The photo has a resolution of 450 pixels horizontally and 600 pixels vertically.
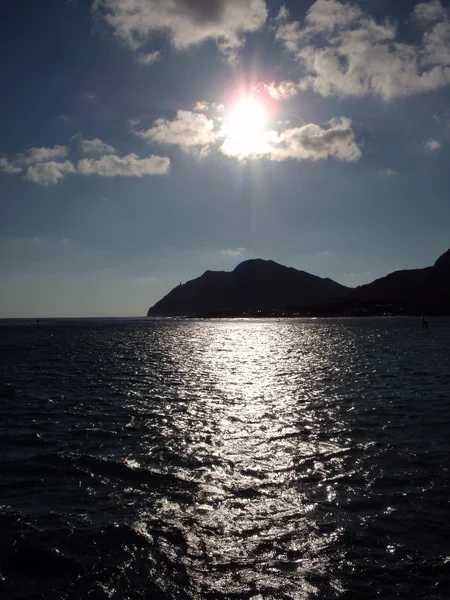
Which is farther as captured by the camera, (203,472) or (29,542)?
(203,472)

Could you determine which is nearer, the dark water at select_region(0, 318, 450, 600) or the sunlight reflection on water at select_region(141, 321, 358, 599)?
the dark water at select_region(0, 318, 450, 600)

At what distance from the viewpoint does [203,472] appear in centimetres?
1463

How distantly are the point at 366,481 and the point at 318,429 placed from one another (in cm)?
631

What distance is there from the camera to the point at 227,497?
41.0 feet

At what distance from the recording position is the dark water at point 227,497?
8.84 m

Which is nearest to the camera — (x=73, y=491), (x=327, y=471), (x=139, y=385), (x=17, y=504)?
(x=17, y=504)

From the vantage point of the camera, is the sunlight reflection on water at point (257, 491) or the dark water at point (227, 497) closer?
the dark water at point (227, 497)

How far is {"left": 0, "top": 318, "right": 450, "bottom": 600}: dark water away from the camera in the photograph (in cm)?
884

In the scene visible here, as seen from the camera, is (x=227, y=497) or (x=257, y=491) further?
(x=257, y=491)

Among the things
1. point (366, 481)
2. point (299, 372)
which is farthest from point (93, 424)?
point (299, 372)

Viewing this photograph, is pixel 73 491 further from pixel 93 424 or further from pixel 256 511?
pixel 93 424

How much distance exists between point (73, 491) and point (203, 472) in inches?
165

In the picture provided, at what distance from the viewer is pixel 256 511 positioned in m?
11.6

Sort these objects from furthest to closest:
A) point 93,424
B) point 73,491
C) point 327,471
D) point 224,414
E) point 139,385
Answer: point 139,385 < point 224,414 < point 93,424 < point 327,471 < point 73,491
